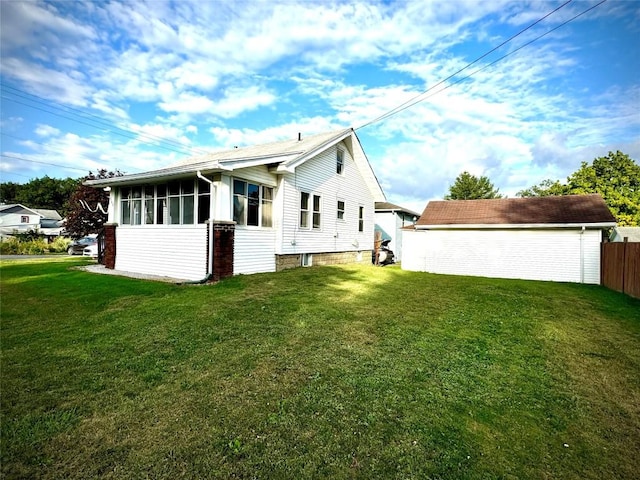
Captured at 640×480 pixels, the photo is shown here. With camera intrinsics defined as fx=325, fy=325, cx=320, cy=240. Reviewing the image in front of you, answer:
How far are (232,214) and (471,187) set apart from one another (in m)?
45.6

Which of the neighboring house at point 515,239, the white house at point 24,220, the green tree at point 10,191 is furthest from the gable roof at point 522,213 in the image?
the green tree at point 10,191

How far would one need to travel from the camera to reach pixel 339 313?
6867mm

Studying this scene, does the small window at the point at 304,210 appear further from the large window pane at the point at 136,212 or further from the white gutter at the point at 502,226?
the white gutter at the point at 502,226

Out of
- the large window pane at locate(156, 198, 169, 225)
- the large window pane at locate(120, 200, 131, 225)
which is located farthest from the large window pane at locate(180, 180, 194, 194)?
the large window pane at locate(120, 200, 131, 225)

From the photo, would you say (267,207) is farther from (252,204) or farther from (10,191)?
(10,191)

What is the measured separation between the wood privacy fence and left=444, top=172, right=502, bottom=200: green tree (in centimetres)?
3688

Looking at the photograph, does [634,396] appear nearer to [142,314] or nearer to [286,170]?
[142,314]

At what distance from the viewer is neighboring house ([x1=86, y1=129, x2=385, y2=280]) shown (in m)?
10.5

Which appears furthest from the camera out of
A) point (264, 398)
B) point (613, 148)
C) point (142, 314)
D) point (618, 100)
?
point (613, 148)

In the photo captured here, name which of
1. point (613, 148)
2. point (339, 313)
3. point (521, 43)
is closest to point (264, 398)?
point (339, 313)

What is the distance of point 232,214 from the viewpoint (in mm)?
10711

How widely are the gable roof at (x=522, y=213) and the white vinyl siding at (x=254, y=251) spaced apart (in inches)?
349

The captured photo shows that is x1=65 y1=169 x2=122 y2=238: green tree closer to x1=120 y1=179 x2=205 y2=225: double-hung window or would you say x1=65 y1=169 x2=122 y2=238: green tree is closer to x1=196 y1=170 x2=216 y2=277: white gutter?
x1=120 y1=179 x2=205 y2=225: double-hung window

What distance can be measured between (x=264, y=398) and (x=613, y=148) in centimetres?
4367
